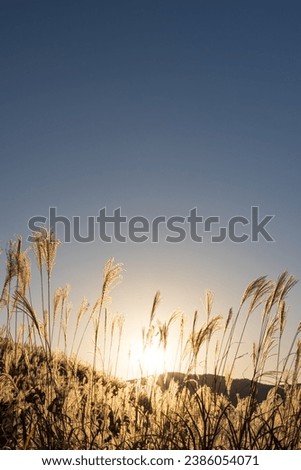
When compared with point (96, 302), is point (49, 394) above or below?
below

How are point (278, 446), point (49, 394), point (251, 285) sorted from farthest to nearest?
point (49, 394)
point (251, 285)
point (278, 446)

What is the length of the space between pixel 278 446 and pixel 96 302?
2.05 metres

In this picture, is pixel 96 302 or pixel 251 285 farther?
pixel 96 302

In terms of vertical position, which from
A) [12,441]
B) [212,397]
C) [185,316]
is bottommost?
[12,441]

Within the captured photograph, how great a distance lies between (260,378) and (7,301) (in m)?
2.97

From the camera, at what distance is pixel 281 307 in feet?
13.3

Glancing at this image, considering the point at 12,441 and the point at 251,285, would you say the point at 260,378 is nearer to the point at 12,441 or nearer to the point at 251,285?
the point at 251,285

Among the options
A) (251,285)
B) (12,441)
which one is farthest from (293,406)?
(12,441)

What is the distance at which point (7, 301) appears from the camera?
18.8 feet
